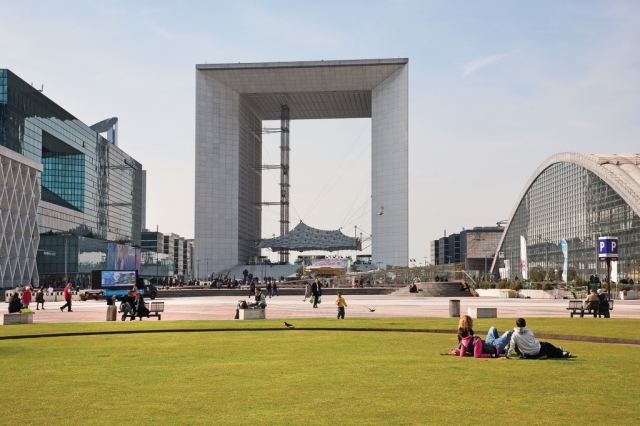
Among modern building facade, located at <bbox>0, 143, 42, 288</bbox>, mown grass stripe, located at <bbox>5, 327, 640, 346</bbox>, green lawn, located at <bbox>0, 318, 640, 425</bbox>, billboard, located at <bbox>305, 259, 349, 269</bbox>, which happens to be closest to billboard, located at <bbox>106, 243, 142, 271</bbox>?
billboard, located at <bbox>305, 259, 349, 269</bbox>

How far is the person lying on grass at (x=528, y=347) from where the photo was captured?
17484 millimetres

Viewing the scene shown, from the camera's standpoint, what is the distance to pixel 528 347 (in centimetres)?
1748

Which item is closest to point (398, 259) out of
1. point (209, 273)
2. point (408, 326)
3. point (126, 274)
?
point (209, 273)

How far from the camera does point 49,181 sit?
445 feet

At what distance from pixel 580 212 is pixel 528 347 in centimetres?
10958

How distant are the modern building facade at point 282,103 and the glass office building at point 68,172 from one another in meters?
20.0

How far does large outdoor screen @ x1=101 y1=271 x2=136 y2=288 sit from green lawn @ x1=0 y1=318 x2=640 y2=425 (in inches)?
1705

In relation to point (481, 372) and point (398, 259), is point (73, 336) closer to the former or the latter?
point (481, 372)

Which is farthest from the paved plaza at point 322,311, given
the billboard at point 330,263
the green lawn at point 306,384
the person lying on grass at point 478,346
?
the billboard at point 330,263

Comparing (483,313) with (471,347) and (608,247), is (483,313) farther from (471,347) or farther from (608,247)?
(608,247)

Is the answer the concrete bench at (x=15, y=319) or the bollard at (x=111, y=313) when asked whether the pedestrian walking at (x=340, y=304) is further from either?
the concrete bench at (x=15, y=319)

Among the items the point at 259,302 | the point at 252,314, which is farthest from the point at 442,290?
the point at 252,314

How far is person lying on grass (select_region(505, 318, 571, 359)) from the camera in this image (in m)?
17.5

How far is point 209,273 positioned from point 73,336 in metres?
114
